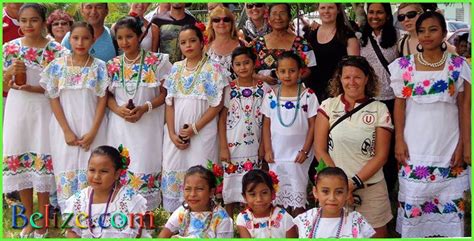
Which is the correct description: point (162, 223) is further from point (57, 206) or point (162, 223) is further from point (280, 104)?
point (280, 104)

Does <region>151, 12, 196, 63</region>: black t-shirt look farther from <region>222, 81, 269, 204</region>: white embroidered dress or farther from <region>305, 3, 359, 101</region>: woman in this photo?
<region>305, 3, 359, 101</region>: woman

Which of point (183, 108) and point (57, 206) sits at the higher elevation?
point (183, 108)

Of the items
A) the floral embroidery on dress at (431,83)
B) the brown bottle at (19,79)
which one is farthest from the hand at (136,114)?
the floral embroidery on dress at (431,83)

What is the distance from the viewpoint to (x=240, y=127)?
4941 mm

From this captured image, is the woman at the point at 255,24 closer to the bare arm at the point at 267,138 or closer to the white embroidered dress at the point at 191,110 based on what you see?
the white embroidered dress at the point at 191,110

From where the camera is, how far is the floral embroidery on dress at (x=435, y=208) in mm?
4488

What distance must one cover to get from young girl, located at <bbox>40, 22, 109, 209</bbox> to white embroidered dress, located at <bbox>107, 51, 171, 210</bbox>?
0.11 m

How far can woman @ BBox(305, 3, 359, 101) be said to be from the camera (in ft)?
17.3

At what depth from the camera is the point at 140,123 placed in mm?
4992

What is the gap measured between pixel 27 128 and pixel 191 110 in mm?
1299

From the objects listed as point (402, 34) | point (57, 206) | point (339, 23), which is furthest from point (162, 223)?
point (402, 34)

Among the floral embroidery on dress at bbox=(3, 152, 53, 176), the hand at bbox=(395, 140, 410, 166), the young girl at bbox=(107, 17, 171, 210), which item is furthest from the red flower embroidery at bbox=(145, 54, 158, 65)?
the hand at bbox=(395, 140, 410, 166)

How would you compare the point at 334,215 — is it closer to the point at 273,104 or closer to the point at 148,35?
the point at 273,104

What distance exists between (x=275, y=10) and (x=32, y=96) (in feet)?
6.78
